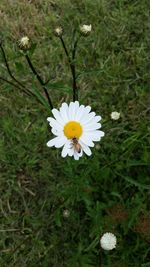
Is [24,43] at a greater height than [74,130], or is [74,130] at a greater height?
[24,43]

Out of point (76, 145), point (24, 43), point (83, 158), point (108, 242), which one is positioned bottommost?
point (108, 242)

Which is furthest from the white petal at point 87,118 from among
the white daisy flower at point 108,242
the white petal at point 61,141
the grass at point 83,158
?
the white daisy flower at point 108,242

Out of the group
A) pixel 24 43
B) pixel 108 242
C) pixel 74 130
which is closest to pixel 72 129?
pixel 74 130

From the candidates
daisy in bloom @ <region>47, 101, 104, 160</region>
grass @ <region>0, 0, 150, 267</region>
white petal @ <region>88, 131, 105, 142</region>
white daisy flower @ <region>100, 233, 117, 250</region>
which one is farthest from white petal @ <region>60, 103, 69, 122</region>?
white daisy flower @ <region>100, 233, 117, 250</region>

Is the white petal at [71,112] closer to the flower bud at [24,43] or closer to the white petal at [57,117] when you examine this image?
the white petal at [57,117]

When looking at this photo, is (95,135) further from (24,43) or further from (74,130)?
(24,43)

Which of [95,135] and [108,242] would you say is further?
[108,242]

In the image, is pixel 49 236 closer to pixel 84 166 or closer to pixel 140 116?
pixel 84 166
